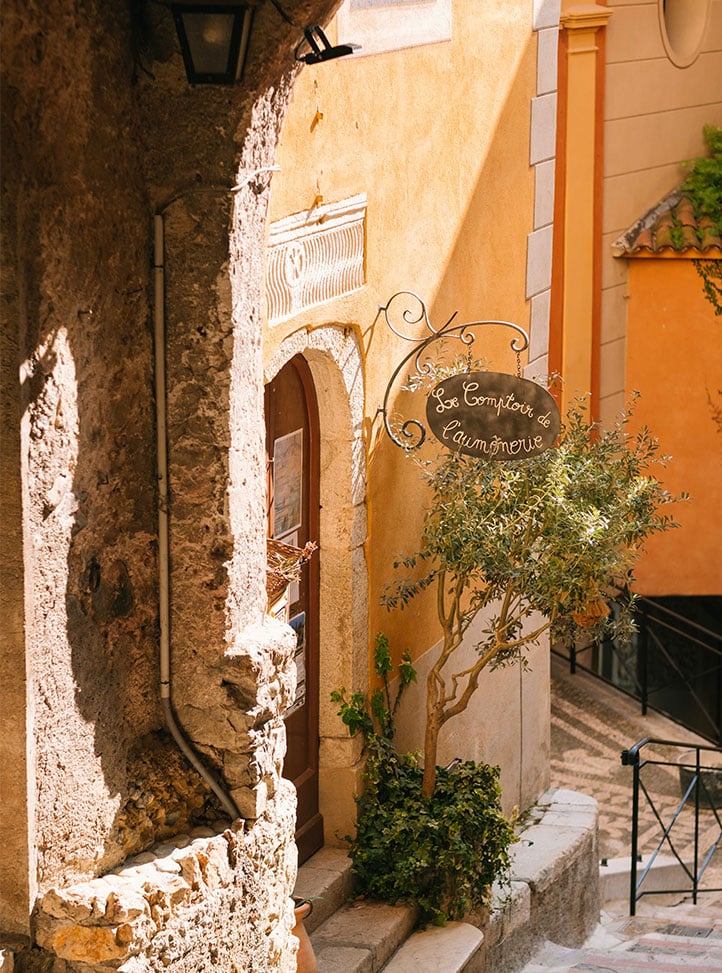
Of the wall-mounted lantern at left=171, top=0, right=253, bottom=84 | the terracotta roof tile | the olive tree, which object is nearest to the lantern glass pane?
the wall-mounted lantern at left=171, top=0, right=253, bottom=84

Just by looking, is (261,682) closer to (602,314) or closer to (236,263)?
(236,263)

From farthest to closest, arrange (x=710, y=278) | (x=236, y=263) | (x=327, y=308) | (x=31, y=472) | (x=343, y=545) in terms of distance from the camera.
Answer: (x=710, y=278)
(x=343, y=545)
(x=327, y=308)
(x=236, y=263)
(x=31, y=472)

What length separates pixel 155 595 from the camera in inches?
179

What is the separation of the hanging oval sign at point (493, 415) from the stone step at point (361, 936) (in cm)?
211

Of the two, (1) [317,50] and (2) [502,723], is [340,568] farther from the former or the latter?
Answer: (1) [317,50]

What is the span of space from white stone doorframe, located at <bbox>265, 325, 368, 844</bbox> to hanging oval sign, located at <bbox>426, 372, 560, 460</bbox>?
430 mm

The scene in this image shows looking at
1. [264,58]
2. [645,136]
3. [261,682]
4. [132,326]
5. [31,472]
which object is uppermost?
[645,136]

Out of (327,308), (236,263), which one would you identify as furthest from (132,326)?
(327,308)

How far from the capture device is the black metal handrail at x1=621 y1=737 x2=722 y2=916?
9.44 meters

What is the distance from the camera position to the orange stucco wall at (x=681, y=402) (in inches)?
561

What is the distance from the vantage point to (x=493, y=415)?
6.93 meters

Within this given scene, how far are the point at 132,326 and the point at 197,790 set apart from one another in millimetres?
1371

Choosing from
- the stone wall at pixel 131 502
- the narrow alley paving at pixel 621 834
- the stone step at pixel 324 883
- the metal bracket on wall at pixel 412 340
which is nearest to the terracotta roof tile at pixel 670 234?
Result: the narrow alley paving at pixel 621 834

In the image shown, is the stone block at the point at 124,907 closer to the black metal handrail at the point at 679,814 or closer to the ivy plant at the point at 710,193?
the black metal handrail at the point at 679,814
